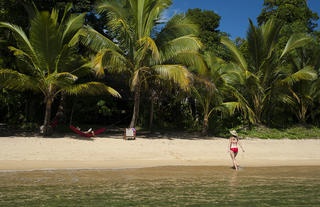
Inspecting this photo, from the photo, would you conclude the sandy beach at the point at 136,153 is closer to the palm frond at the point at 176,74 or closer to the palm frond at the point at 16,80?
the palm frond at the point at 16,80

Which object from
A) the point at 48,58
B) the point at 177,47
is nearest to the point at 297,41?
the point at 177,47

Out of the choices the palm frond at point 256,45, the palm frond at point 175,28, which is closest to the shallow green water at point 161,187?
the palm frond at point 175,28

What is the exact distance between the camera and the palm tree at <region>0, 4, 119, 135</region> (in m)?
10.7

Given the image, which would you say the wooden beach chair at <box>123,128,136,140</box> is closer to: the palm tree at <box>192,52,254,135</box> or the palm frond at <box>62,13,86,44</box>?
the palm tree at <box>192,52,254,135</box>

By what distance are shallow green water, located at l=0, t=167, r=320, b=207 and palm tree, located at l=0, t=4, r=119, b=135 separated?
15.0ft

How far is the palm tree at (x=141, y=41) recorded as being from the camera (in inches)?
471

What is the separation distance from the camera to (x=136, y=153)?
32.2 feet

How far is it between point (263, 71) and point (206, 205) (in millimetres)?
12429

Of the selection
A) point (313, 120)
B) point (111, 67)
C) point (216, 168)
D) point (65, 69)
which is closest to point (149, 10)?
point (111, 67)

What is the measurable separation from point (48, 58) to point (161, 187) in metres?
7.50

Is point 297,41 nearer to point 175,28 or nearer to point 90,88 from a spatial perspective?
point 175,28

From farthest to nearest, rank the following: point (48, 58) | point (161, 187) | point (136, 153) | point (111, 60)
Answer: point (111, 60) < point (48, 58) < point (136, 153) < point (161, 187)

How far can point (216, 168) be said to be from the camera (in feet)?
27.1

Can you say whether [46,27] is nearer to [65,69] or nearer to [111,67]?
[65,69]
